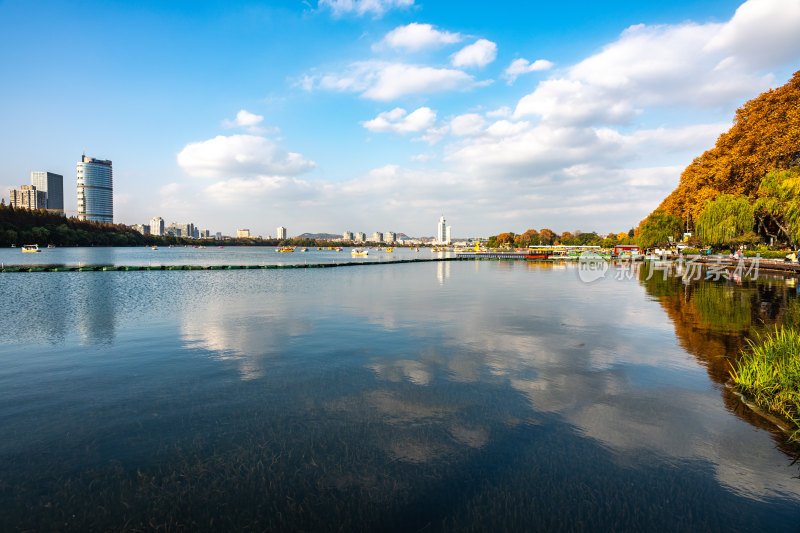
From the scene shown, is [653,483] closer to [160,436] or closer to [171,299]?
[160,436]

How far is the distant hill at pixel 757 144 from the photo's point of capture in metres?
43.3

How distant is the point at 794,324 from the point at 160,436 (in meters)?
20.9

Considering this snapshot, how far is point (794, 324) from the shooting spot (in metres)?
14.9

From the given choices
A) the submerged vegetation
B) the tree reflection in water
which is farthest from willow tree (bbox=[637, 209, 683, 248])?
the submerged vegetation

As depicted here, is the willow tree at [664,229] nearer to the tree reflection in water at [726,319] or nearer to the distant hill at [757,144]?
the distant hill at [757,144]

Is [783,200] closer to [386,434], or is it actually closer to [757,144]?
[757,144]

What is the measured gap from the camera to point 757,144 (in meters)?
47.3

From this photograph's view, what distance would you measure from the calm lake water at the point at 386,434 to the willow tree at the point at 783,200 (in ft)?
101

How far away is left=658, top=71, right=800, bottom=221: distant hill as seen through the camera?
43281mm

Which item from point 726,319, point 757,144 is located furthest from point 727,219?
point 726,319

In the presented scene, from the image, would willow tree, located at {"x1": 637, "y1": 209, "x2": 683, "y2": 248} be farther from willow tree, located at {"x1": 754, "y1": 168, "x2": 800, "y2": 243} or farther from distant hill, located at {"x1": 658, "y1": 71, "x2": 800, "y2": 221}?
willow tree, located at {"x1": 754, "y1": 168, "x2": 800, "y2": 243}

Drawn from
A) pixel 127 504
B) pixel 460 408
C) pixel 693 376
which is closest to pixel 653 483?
pixel 460 408

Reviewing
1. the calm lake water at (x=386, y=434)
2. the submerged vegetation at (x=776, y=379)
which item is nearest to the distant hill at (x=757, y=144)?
the calm lake water at (x=386, y=434)

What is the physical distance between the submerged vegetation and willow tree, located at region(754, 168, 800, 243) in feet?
120
